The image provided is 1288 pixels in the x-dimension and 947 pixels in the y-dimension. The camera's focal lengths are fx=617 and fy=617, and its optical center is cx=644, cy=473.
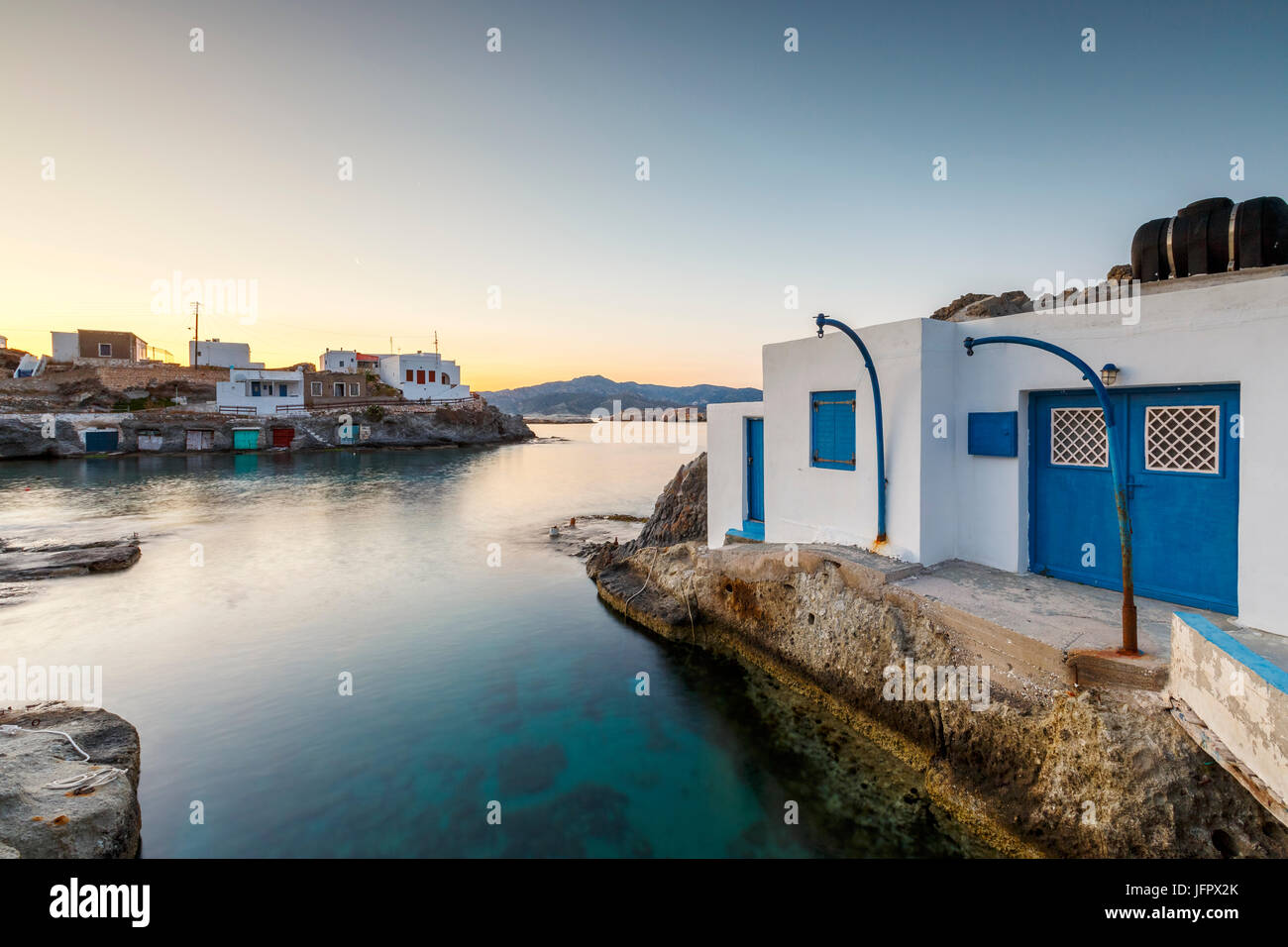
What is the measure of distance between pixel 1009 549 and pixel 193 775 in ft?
37.5

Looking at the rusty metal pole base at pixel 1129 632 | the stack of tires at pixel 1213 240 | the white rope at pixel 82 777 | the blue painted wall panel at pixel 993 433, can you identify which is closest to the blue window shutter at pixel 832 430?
the blue painted wall panel at pixel 993 433

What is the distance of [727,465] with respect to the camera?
13781 mm

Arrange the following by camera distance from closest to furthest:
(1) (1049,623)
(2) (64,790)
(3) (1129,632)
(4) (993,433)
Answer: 1. (3) (1129,632)
2. (2) (64,790)
3. (1) (1049,623)
4. (4) (993,433)

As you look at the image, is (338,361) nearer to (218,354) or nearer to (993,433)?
(218,354)

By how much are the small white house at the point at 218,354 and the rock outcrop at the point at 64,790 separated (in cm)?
8396

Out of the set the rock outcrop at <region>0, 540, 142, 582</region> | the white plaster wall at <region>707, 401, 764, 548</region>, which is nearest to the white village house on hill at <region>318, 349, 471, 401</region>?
the rock outcrop at <region>0, 540, 142, 582</region>

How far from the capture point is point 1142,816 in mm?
5059

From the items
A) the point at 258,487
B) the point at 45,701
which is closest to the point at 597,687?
the point at 45,701

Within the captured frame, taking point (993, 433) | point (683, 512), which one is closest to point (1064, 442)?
point (993, 433)

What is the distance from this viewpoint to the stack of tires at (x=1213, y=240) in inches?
299

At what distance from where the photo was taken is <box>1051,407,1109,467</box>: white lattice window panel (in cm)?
784

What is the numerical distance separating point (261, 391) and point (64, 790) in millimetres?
73107

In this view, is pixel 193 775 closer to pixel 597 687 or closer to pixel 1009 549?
pixel 597 687

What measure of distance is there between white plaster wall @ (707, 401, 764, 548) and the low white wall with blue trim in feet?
27.5
